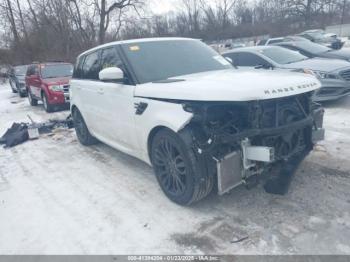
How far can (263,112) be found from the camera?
311 centimetres

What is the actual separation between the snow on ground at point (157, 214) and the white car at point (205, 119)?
345mm

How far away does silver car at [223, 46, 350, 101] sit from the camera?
7277 mm

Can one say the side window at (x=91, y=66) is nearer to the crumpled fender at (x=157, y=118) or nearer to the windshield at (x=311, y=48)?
the crumpled fender at (x=157, y=118)

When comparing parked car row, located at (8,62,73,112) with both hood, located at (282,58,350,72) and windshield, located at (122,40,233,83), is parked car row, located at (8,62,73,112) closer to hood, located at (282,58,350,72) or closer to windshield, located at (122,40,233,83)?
windshield, located at (122,40,233,83)

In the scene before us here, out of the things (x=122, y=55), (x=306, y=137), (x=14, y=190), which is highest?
(x=122, y=55)

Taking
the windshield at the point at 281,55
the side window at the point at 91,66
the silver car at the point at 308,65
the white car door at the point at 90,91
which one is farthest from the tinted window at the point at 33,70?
the windshield at the point at 281,55

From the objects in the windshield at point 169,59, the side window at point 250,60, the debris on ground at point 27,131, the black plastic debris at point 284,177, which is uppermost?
the windshield at point 169,59

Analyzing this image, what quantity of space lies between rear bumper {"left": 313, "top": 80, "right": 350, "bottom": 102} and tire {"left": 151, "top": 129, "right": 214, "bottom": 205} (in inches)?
198

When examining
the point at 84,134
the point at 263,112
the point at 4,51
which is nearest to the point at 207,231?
the point at 263,112

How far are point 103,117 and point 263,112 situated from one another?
8.75ft

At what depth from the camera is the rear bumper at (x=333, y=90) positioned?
7.23 m

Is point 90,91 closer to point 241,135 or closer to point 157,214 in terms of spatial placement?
point 157,214

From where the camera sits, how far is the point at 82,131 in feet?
20.5

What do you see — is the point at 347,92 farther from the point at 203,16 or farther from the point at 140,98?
the point at 203,16
